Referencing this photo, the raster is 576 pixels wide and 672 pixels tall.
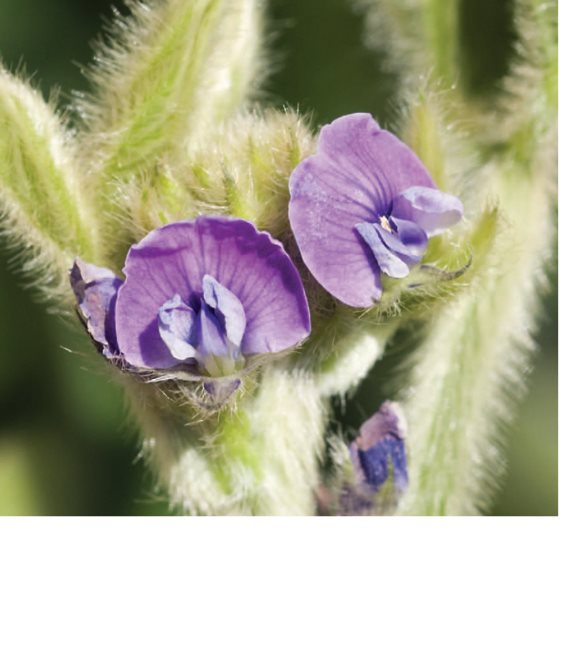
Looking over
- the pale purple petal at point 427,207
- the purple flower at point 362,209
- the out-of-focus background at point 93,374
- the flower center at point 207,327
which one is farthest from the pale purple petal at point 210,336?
the out-of-focus background at point 93,374

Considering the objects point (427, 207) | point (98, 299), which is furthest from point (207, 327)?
point (427, 207)

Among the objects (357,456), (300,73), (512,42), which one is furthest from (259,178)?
(300,73)

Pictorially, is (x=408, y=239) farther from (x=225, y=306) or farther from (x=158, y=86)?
(x=158, y=86)

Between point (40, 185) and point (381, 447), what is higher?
point (40, 185)

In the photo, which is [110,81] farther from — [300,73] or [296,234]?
[300,73]

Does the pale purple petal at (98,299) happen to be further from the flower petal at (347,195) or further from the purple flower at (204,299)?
the flower petal at (347,195)

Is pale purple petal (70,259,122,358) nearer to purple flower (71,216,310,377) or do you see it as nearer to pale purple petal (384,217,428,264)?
purple flower (71,216,310,377)
